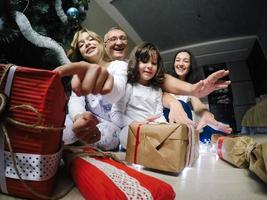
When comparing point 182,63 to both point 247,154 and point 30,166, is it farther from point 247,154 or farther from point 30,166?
point 30,166

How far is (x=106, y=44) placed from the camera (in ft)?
3.49

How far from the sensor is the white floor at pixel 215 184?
1.23 feet

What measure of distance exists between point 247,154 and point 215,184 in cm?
12

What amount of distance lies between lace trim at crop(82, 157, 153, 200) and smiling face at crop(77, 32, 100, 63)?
0.68 meters

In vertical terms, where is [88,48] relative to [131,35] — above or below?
below

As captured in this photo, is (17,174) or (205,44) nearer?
(17,174)

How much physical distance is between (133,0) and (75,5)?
1.02 feet

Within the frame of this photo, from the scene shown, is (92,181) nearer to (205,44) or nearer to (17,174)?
(17,174)

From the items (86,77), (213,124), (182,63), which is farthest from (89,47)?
(86,77)

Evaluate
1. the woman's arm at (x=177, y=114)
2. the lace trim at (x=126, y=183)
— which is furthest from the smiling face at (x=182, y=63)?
the lace trim at (x=126, y=183)

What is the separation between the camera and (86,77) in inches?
11.7

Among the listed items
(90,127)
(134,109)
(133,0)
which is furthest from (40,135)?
(133,0)

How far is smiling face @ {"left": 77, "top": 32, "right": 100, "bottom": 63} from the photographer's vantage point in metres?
0.96

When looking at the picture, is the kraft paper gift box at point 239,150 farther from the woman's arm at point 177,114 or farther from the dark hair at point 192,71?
the dark hair at point 192,71
